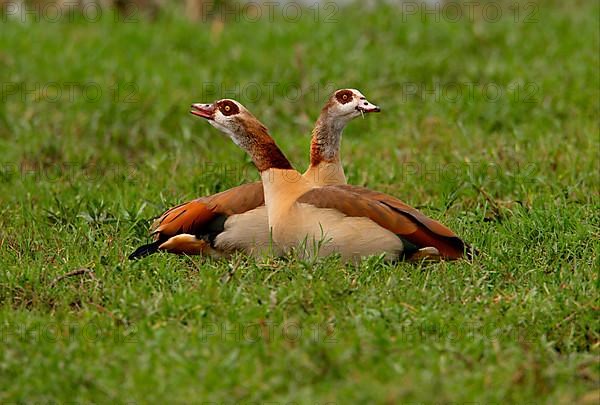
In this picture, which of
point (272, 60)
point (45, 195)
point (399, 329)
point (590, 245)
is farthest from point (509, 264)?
point (272, 60)

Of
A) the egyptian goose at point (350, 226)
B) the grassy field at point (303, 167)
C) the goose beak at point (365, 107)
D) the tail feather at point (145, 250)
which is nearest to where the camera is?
the grassy field at point (303, 167)

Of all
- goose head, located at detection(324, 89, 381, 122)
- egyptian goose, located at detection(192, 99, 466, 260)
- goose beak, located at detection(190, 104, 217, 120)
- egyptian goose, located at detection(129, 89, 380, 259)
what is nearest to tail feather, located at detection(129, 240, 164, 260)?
egyptian goose, located at detection(129, 89, 380, 259)

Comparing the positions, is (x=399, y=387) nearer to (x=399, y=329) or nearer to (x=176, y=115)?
(x=399, y=329)

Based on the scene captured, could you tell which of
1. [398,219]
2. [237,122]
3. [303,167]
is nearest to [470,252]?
[398,219]

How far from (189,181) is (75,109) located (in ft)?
6.69

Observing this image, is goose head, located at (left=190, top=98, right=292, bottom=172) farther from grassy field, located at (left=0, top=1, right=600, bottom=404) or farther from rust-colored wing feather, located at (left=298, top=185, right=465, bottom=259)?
grassy field, located at (left=0, top=1, right=600, bottom=404)

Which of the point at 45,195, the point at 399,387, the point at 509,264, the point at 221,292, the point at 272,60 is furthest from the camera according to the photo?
the point at 272,60

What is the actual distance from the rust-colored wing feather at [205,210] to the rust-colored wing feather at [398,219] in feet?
1.29

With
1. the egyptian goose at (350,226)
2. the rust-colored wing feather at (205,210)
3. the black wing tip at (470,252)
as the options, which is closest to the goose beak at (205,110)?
the rust-colored wing feather at (205,210)

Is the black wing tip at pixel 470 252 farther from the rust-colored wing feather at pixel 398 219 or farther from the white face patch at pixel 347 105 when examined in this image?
the white face patch at pixel 347 105

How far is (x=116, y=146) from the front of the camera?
8992 millimetres

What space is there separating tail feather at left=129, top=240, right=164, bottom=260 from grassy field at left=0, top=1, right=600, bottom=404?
0.07 metres

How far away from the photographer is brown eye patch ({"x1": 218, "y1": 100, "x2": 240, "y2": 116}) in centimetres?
621

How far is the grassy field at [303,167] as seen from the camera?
4422 mm
